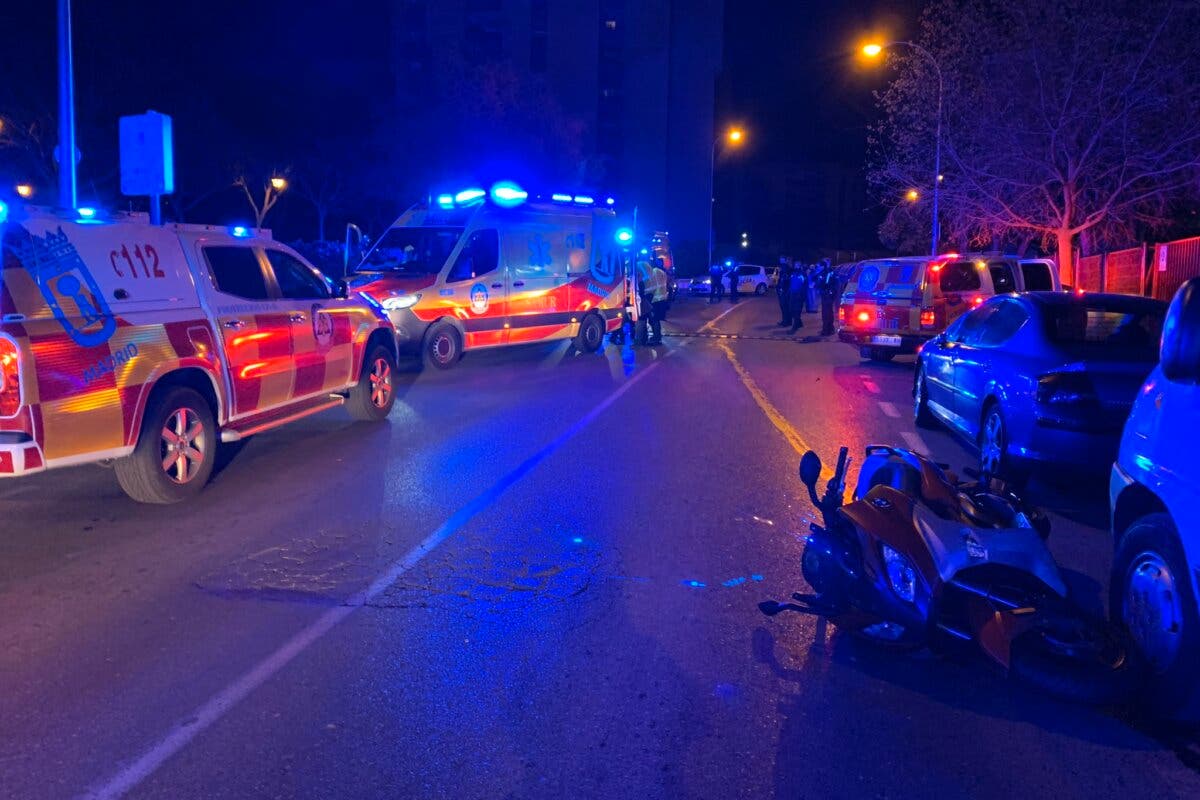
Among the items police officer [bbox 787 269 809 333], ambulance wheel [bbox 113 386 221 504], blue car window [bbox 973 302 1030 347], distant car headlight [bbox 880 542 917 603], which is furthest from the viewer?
police officer [bbox 787 269 809 333]

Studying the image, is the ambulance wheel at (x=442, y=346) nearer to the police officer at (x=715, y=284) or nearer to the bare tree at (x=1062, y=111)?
the bare tree at (x=1062, y=111)

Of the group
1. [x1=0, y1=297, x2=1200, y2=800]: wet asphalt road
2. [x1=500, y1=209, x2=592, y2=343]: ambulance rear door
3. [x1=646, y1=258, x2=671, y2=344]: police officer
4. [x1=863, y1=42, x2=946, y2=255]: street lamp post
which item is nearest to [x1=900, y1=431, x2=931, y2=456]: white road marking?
[x1=0, y1=297, x2=1200, y2=800]: wet asphalt road

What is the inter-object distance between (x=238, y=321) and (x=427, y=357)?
7.44m

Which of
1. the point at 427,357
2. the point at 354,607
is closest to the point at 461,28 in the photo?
the point at 427,357

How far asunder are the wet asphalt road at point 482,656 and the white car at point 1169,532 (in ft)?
0.93

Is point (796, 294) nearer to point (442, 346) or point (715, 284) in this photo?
point (442, 346)

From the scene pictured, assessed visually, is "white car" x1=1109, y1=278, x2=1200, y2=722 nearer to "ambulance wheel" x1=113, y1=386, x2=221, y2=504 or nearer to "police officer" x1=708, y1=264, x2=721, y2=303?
"ambulance wheel" x1=113, y1=386, x2=221, y2=504

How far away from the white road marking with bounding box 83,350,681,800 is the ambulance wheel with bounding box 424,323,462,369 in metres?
7.95

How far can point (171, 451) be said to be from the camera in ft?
23.5


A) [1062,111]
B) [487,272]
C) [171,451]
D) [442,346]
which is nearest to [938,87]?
[1062,111]

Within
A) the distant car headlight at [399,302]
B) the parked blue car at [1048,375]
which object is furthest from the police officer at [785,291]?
the parked blue car at [1048,375]

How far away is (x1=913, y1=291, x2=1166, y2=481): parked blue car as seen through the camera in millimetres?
7016

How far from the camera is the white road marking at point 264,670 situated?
3.45 m

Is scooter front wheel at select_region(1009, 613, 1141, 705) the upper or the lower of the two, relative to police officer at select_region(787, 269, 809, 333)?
lower
